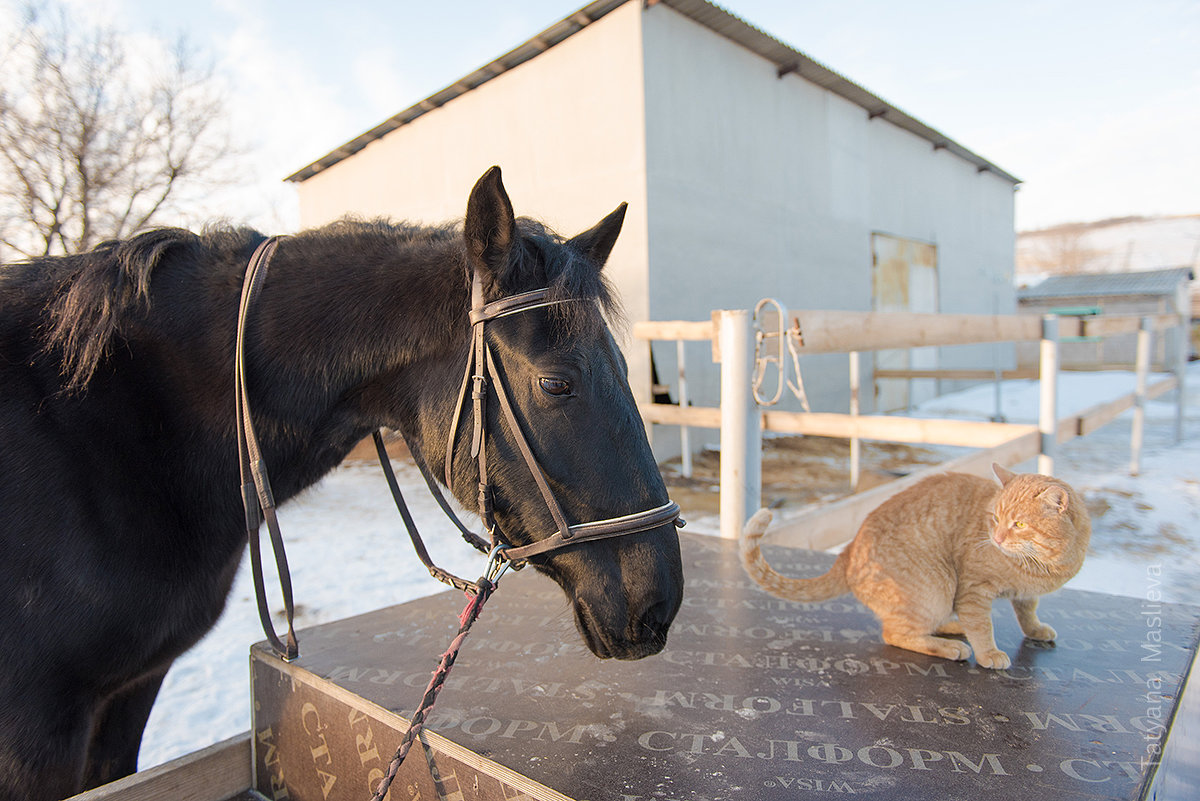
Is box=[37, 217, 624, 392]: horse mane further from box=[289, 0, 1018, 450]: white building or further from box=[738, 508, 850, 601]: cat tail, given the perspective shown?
box=[289, 0, 1018, 450]: white building

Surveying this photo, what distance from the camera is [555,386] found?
125 cm

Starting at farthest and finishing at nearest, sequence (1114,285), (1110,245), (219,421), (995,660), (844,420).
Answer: (1110,245) → (1114,285) → (844,420) → (995,660) → (219,421)

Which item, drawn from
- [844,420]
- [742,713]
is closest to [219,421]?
[742,713]

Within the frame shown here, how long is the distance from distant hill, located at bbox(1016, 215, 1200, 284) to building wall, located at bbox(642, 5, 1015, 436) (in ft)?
184

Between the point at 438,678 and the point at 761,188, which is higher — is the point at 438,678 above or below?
below

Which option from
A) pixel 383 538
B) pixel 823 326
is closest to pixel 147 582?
pixel 823 326

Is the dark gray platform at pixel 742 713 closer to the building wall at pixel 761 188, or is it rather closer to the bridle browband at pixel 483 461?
the bridle browband at pixel 483 461

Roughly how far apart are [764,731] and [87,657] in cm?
135

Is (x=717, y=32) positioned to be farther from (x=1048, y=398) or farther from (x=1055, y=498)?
(x=1055, y=498)

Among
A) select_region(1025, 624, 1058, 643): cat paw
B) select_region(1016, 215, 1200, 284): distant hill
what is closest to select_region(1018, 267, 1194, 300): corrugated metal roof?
select_region(1025, 624, 1058, 643): cat paw

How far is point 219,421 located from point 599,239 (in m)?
0.94

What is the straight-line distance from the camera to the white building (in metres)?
7.58

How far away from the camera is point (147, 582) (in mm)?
1238

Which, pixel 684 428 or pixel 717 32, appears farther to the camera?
pixel 717 32
